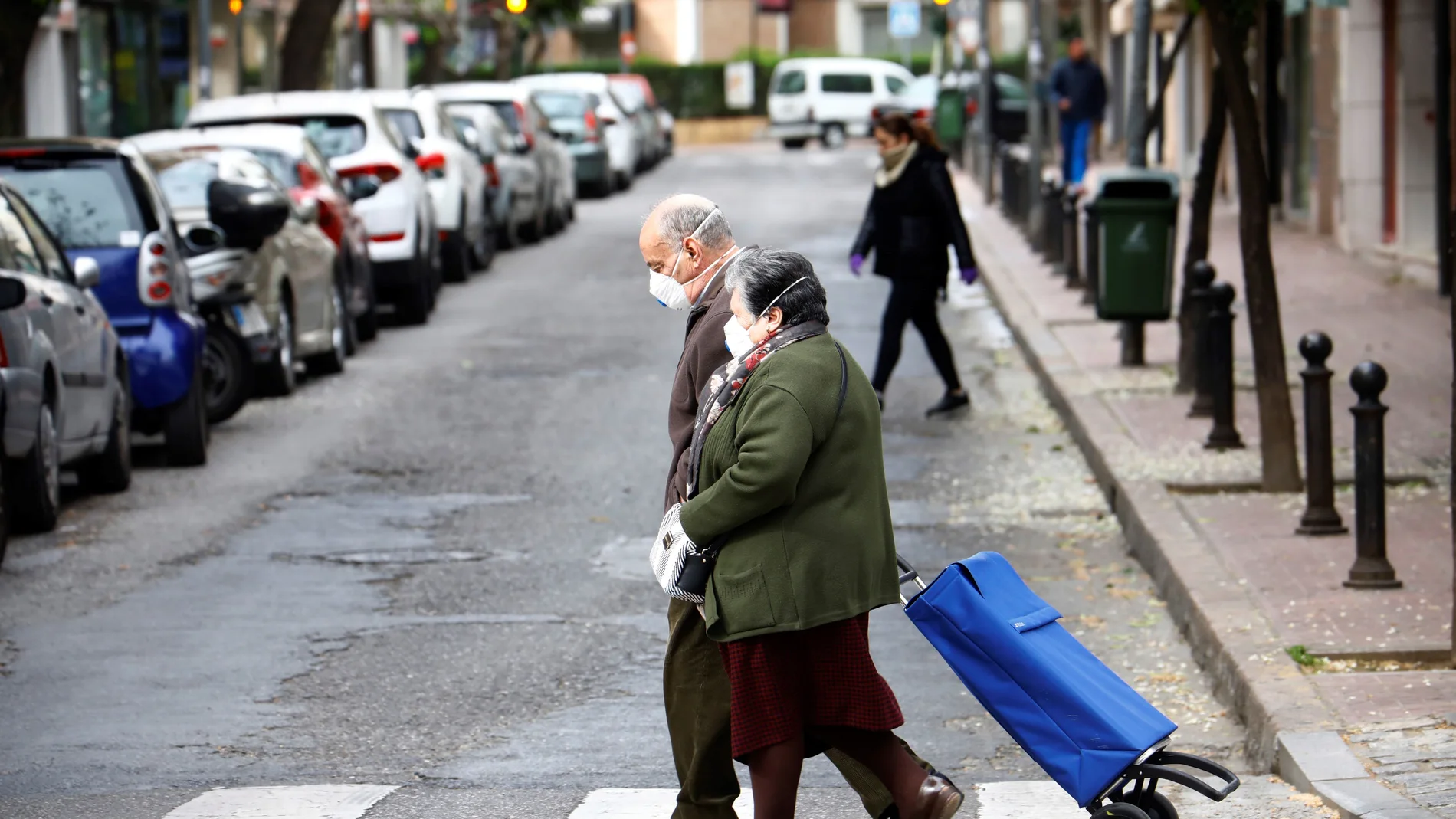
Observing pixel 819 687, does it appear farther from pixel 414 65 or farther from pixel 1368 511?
pixel 414 65

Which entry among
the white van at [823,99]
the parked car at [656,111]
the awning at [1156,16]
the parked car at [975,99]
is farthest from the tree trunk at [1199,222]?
the white van at [823,99]

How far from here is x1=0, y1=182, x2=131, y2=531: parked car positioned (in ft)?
31.9

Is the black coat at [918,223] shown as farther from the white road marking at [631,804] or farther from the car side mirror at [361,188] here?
the white road marking at [631,804]

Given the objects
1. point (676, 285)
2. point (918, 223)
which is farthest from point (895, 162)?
point (676, 285)

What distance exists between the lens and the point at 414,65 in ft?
230

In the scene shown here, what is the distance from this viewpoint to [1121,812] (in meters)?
5.18

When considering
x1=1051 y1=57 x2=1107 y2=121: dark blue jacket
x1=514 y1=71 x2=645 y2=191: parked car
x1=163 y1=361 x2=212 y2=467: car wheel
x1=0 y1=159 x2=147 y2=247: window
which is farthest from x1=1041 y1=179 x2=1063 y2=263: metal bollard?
x1=514 y1=71 x2=645 y2=191: parked car

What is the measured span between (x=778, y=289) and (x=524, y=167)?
21.0 m

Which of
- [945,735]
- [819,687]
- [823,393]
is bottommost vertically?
[945,735]

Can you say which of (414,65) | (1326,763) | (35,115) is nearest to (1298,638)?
(1326,763)

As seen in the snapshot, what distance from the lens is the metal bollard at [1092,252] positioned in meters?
14.2

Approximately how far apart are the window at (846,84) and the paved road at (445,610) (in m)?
40.9

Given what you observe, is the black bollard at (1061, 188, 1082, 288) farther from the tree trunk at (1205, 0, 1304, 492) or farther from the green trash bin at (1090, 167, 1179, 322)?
A: the tree trunk at (1205, 0, 1304, 492)

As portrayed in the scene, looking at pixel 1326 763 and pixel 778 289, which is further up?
pixel 778 289
